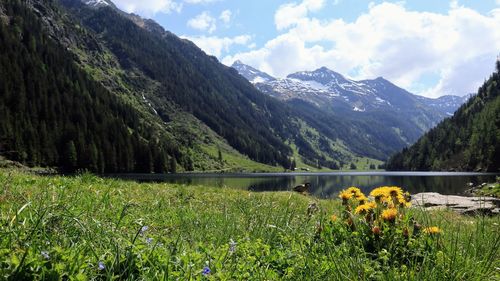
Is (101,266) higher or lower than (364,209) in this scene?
lower

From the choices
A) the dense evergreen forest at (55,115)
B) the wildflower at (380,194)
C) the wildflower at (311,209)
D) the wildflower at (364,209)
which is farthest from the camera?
the dense evergreen forest at (55,115)

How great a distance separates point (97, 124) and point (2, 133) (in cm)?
4510

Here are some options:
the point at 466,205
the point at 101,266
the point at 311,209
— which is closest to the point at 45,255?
the point at 101,266

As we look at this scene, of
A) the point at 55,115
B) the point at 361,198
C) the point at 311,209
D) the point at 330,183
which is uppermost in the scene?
the point at 55,115

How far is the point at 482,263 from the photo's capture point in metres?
4.70

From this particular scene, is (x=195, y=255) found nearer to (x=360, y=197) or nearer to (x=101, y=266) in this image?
(x=101, y=266)

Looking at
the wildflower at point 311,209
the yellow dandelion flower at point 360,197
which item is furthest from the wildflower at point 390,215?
the wildflower at point 311,209

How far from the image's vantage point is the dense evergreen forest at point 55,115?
118750 millimetres

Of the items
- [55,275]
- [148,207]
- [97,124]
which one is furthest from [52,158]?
[55,275]

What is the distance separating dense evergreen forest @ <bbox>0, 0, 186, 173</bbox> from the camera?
390 ft

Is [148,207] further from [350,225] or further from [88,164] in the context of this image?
[88,164]

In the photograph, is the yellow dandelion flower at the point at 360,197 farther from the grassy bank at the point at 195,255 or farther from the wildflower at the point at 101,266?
the wildflower at the point at 101,266

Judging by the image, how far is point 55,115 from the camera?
139 meters

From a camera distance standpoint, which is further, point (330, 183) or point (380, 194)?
point (330, 183)
